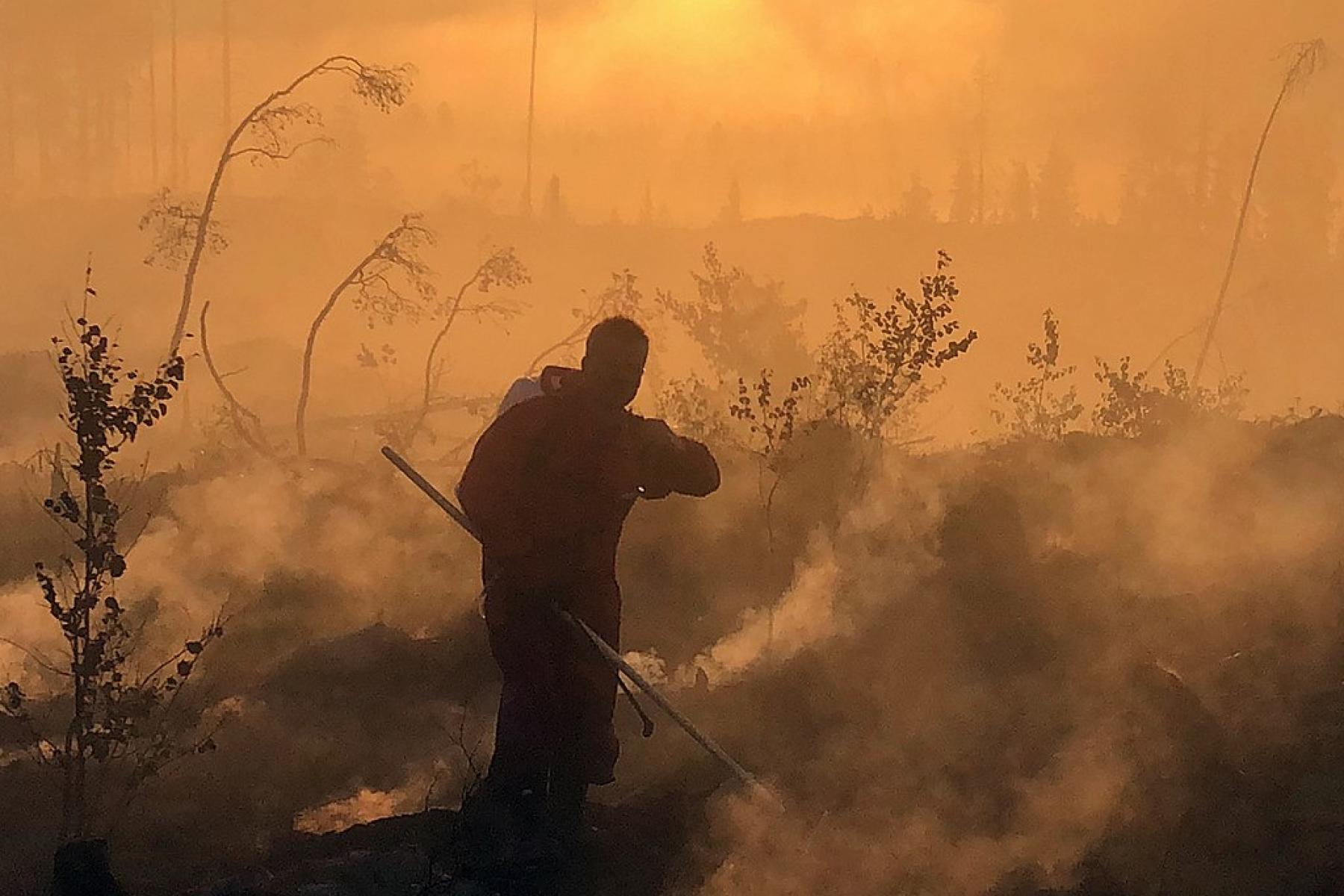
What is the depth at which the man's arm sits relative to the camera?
5.26 m

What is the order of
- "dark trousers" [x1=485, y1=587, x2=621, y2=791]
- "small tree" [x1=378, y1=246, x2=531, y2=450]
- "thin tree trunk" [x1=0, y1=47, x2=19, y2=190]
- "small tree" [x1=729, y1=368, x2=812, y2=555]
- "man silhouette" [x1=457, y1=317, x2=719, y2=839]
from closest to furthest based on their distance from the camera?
"man silhouette" [x1=457, y1=317, x2=719, y2=839]
"dark trousers" [x1=485, y1=587, x2=621, y2=791]
"small tree" [x1=729, y1=368, x2=812, y2=555]
"small tree" [x1=378, y1=246, x2=531, y2=450]
"thin tree trunk" [x1=0, y1=47, x2=19, y2=190]

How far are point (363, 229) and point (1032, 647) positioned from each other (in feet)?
146

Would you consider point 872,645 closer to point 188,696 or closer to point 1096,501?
point 1096,501

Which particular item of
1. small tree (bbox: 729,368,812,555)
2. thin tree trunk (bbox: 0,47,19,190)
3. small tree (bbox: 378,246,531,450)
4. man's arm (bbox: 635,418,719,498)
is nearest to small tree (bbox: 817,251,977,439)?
small tree (bbox: 729,368,812,555)

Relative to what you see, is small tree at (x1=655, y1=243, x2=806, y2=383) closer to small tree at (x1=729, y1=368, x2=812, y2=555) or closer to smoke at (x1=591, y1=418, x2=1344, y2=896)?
small tree at (x1=729, y1=368, x2=812, y2=555)

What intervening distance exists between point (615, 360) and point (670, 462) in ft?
1.60

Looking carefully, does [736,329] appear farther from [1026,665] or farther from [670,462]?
[670,462]

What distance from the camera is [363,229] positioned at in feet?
166

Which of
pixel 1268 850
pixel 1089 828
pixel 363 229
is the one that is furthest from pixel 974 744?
pixel 363 229

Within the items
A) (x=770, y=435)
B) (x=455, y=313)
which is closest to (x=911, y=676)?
(x=770, y=435)

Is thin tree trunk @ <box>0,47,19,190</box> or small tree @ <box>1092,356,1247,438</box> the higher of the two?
thin tree trunk @ <box>0,47,19,190</box>

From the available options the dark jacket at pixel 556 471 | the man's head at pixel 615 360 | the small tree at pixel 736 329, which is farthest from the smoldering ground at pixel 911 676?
the small tree at pixel 736 329

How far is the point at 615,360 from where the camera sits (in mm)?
5152

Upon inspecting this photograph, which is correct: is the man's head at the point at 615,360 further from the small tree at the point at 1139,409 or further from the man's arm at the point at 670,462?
the small tree at the point at 1139,409
